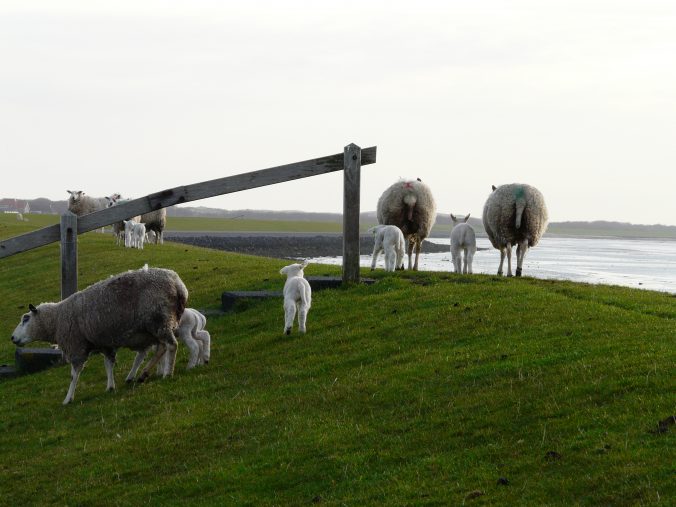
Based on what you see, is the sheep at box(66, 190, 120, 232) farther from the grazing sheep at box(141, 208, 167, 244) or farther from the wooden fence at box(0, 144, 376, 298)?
the wooden fence at box(0, 144, 376, 298)

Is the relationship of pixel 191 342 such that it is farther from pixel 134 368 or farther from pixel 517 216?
pixel 517 216

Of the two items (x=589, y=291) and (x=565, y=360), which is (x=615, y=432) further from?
(x=589, y=291)

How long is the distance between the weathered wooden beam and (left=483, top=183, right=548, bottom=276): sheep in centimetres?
484

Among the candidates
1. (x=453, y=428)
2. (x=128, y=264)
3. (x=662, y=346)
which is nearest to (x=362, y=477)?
(x=453, y=428)

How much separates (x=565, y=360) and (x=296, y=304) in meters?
5.41

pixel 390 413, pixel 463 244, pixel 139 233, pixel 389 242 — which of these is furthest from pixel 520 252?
pixel 139 233

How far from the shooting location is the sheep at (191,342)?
13.9 metres

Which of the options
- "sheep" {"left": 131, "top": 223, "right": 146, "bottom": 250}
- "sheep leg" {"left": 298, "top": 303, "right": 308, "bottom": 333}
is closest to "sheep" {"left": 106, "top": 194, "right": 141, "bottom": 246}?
"sheep" {"left": 131, "top": 223, "right": 146, "bottom": 250}

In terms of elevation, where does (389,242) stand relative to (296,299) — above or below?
above

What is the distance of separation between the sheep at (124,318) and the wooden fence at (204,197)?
300 cm

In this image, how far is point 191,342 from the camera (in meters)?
13.9

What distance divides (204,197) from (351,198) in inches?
108

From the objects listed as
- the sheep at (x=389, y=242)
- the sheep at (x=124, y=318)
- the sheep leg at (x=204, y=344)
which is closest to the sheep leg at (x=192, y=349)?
the sheep leg at (x=204, y=344)

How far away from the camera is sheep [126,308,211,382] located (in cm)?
1387
